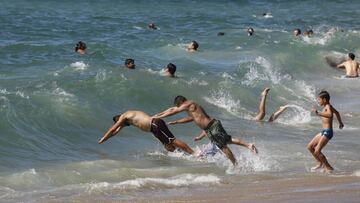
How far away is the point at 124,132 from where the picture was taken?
14.5 m

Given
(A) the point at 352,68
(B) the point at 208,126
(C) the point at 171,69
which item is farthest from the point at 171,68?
(B) the point at 208,126

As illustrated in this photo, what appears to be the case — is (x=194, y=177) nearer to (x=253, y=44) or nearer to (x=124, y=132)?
(x=124, y=132)

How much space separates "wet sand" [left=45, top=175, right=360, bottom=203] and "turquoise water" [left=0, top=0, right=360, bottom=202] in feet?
1.04

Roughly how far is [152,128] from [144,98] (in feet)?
16.4

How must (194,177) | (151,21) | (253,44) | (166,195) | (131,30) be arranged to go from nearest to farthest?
1. (166,195)
2. (194,177)
3. (253,44)
4. (131,30)
5. (151,21)

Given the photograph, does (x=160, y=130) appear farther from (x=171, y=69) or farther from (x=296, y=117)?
(x=171, y=69)

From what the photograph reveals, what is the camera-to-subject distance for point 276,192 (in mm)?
9219

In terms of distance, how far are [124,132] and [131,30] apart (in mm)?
17716

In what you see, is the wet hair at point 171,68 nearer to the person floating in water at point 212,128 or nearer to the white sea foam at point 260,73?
the white sea foam at point 260,73

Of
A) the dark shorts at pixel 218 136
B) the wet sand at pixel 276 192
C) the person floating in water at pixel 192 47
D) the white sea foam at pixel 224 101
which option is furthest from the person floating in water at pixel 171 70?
the wet sand at pixel 276 192

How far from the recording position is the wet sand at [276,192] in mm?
8625

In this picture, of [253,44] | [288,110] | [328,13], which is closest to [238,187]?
[288,110]

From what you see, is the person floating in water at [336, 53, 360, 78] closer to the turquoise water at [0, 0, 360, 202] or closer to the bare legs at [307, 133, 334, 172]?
the turquoise water at [0, 0, 360, 202]

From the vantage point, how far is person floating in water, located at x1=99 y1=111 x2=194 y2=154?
12477 mm
